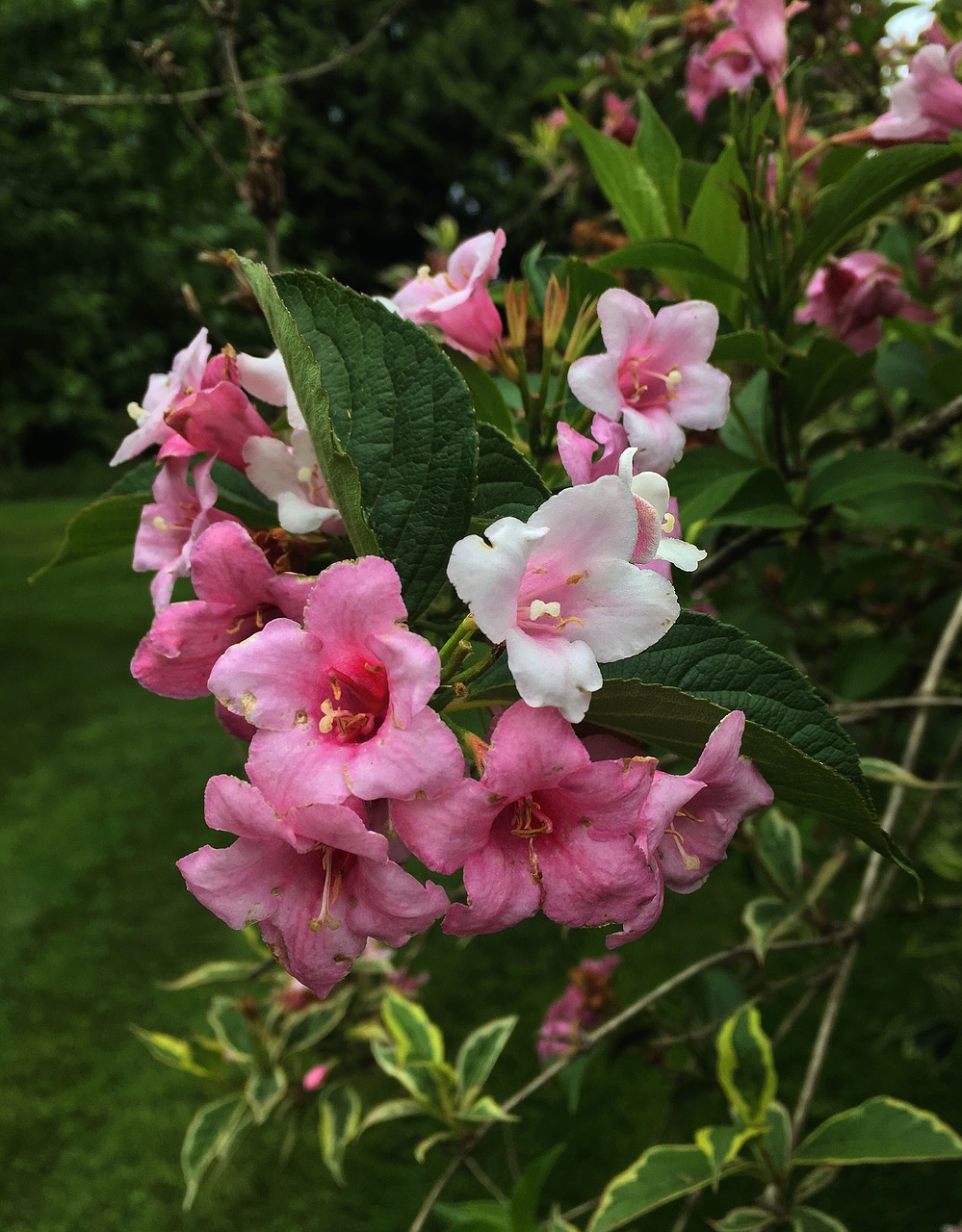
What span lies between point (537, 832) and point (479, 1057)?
1.37m

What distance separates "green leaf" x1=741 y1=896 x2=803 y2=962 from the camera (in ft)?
4.79

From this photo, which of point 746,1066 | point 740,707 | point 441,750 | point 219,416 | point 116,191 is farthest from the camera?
point 116,191

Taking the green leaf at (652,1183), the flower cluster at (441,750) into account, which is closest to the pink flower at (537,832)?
the flower cluster at (441,750)

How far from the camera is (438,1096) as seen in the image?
1720 mm

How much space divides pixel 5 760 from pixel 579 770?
5.36 meters

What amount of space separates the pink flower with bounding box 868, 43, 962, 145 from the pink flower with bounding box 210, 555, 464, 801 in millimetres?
902

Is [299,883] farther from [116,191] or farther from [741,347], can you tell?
[116,191]

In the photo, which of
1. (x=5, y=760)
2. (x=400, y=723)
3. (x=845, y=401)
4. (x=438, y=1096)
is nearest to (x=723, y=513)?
(x=400, y=723)

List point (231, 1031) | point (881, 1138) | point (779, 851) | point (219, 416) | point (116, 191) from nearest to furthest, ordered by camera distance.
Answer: point (219, 416)
point (881, 1138)
point (779, 851)
point (231, 1031)
point (116, 191)

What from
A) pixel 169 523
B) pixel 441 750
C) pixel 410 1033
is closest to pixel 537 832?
pixel 441 750

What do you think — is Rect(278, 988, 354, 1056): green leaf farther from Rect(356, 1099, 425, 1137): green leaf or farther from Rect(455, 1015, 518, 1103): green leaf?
Rect(455, 1015, 518, 1103): green leaf

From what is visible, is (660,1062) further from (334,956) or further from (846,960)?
(334,956)

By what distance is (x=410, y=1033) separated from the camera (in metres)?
1.84

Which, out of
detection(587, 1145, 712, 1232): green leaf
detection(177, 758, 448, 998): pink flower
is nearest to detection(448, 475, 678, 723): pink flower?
detection(177, 758, 448, 998): pink flower
